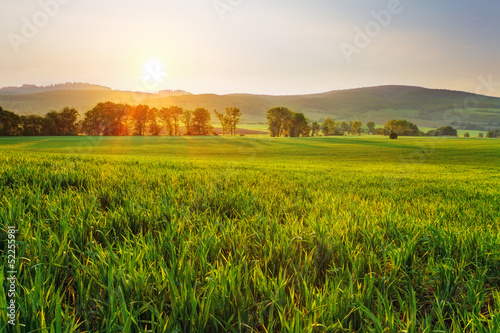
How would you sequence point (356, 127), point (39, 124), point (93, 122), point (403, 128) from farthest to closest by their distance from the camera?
point (356, 127) < point (403, 128) < point (93, 122) < point (39, 124)

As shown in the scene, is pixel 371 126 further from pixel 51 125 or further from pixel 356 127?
pixel 51 125

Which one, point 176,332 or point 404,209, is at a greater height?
point 176,332

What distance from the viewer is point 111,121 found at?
101125 millimetres

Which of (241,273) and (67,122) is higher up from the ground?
(67,122)

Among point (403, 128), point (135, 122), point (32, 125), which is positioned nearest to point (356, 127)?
point (403, 128)

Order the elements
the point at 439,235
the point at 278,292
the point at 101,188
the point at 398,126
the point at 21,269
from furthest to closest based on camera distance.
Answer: the point at 398,126, the point at 101,188, the point at 439,235, the point at 21,269, the point at 278,292

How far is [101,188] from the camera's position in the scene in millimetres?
4180

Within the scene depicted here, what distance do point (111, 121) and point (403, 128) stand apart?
465ft

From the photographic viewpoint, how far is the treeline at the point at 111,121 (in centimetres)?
7931

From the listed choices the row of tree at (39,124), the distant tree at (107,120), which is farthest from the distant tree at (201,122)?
the row of tree at (39,124)

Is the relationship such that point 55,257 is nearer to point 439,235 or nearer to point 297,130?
point 439,235

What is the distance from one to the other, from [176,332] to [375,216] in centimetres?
291

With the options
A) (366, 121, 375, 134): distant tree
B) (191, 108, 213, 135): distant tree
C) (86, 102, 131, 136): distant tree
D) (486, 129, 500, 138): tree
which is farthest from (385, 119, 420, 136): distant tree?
(86, 102, 131, 136): distant tree

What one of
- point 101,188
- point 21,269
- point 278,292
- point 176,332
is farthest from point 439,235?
point 101,188
